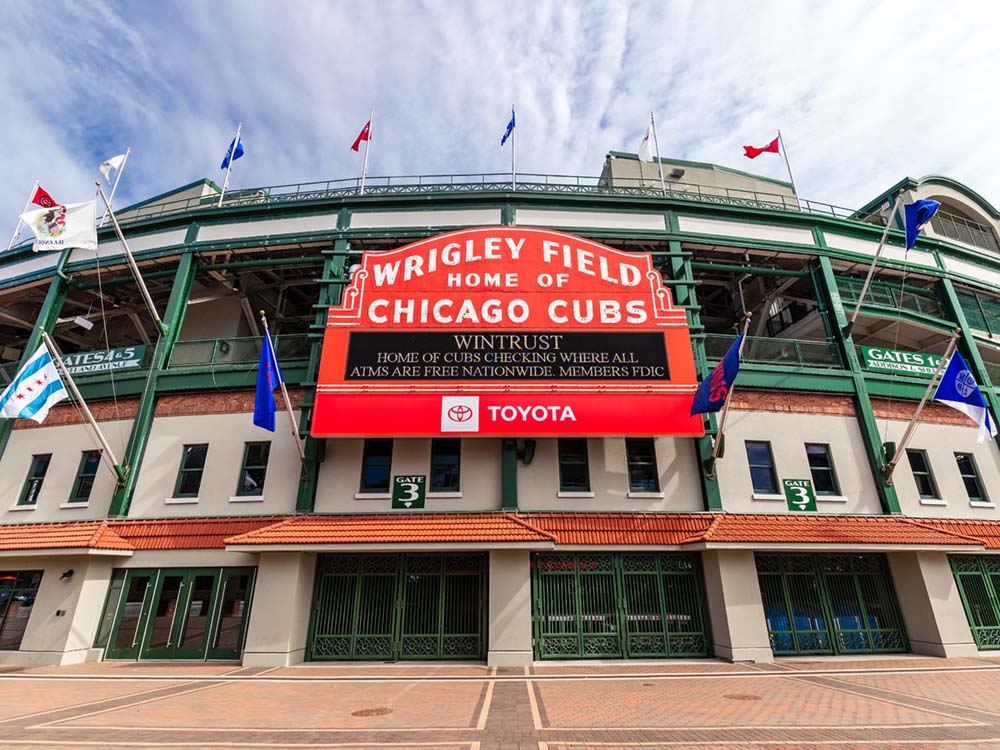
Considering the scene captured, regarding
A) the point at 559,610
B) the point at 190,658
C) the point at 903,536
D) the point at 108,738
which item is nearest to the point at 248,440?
the point at 190,658

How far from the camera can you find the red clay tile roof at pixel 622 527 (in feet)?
46.6

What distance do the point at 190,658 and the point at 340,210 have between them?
48.9ft

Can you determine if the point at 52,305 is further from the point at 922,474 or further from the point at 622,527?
the point at 922,474

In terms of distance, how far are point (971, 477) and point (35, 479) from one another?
31.3 metres

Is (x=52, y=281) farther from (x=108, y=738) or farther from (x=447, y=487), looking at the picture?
(x=108, y=738)

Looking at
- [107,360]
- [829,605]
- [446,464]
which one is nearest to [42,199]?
[107,360]

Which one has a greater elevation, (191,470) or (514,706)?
(191,470)

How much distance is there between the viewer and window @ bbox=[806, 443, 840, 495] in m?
16.0

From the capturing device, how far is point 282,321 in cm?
2166

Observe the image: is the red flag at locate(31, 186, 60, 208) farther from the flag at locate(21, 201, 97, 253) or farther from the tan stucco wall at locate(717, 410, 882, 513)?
the tan stucco wall at locate(717, 410, 882, 513)

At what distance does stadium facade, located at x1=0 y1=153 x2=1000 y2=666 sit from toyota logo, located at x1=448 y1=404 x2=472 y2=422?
0.06 metres

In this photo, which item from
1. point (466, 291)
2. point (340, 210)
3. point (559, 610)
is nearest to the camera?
point (559, 610)

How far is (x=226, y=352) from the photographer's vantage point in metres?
17.8

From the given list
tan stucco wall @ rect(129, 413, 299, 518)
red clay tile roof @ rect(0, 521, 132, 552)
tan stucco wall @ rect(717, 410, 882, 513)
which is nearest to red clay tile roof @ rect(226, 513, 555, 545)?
tan stucco wall @ rect(129, 413, 299, 518)
